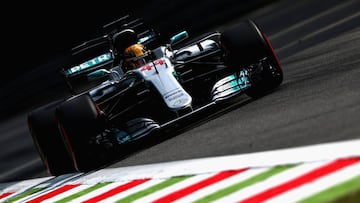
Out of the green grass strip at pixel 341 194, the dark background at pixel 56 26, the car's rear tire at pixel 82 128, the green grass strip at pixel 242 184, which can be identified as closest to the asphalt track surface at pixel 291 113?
the car's rear tire at pixel 82 128

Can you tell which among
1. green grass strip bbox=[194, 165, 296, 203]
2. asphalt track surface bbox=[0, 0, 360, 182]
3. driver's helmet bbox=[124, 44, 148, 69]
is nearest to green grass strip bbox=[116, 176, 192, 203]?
asphalt track surface bbox=[0, 0, 360, 182]

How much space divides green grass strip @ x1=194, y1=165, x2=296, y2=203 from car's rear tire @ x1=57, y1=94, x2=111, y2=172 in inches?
125

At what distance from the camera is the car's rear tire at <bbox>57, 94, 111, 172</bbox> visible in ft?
28.8

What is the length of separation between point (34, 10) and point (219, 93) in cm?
1478

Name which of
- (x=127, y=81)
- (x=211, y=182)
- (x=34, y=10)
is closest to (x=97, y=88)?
(x=127, y=81)

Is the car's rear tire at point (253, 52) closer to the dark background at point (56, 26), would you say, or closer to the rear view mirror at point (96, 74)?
the rear view mirror at point (96, 74)

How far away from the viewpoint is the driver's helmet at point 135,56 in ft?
33.3

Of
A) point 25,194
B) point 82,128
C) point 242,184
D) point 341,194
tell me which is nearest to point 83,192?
point 82,128

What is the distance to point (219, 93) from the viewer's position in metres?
9.24

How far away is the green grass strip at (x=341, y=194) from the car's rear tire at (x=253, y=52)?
4686 millimetres

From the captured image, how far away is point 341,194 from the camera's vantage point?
4.51 meters

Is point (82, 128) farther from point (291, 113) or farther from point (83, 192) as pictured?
point (291, 113)

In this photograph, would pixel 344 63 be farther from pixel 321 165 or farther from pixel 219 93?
pixel 321 165

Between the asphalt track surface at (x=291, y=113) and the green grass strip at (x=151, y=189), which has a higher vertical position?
the asphalt track surface at (x=291, y=113)
